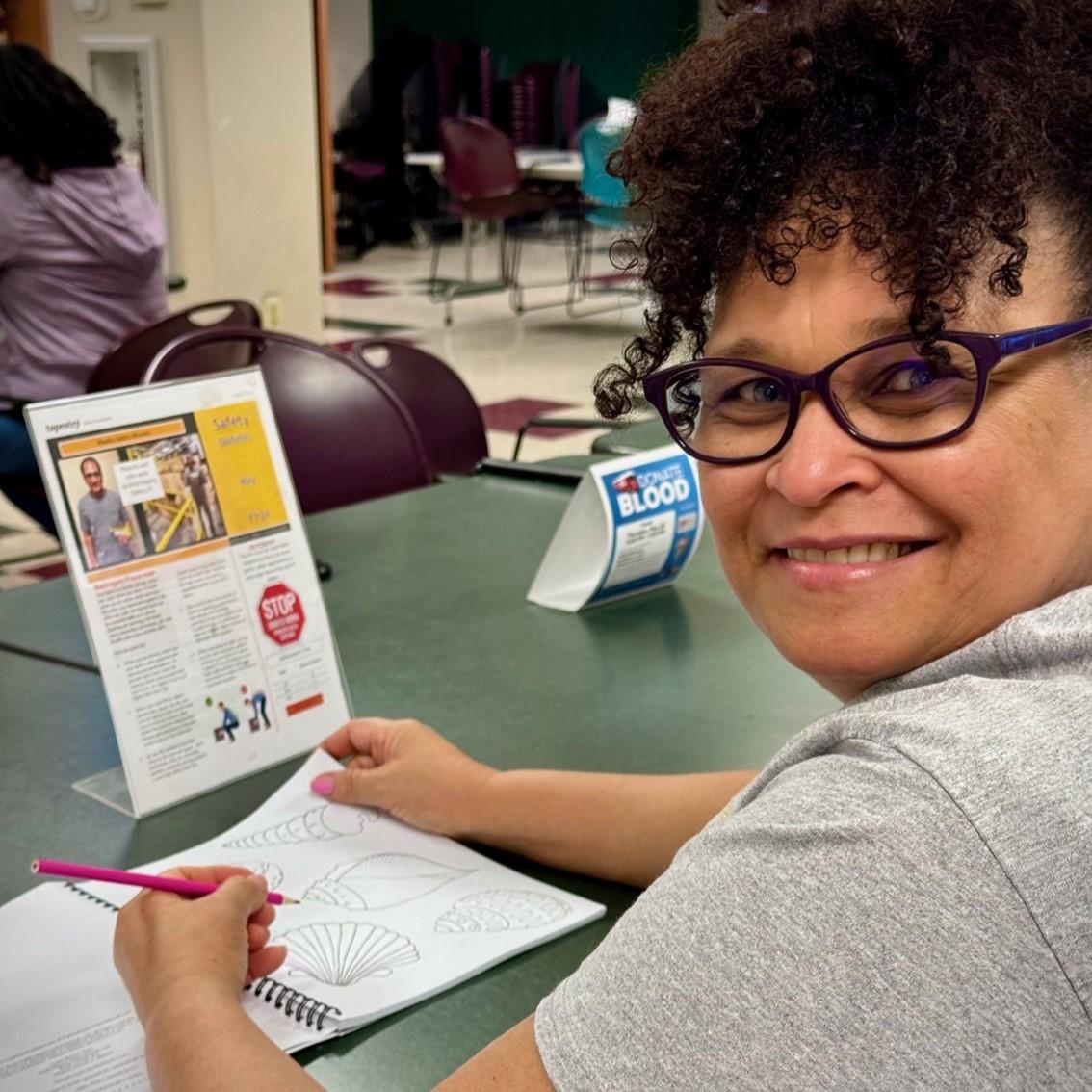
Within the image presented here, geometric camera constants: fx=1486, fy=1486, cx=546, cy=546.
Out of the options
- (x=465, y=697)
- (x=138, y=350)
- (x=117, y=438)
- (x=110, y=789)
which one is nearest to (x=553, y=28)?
(x=138, y=350)

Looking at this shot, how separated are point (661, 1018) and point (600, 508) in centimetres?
106

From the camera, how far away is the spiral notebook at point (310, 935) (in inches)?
35.0

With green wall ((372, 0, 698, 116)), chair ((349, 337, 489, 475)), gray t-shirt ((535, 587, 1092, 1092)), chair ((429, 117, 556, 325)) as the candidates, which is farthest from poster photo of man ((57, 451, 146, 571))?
green wall ((372, 0, 698, 116))

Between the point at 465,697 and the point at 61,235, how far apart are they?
259cm

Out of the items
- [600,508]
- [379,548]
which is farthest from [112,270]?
[600,508]

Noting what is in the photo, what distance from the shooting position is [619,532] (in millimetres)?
1633

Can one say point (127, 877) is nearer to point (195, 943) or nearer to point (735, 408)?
point (195, 943)

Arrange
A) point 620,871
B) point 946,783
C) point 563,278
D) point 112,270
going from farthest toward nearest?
point 563,278
point 112,270
point 620,871
point 946,783

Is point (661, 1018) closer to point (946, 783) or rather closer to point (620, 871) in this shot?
point (946, 783)

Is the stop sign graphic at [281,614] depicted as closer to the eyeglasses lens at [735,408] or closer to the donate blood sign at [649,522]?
the donate blood sign at [649,522]

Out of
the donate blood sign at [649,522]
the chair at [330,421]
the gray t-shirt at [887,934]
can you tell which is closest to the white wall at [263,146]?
the chair at [330,421]

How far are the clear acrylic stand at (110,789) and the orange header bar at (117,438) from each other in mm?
268

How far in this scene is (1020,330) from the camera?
742 millimetres

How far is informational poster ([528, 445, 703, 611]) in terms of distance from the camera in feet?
5.41
